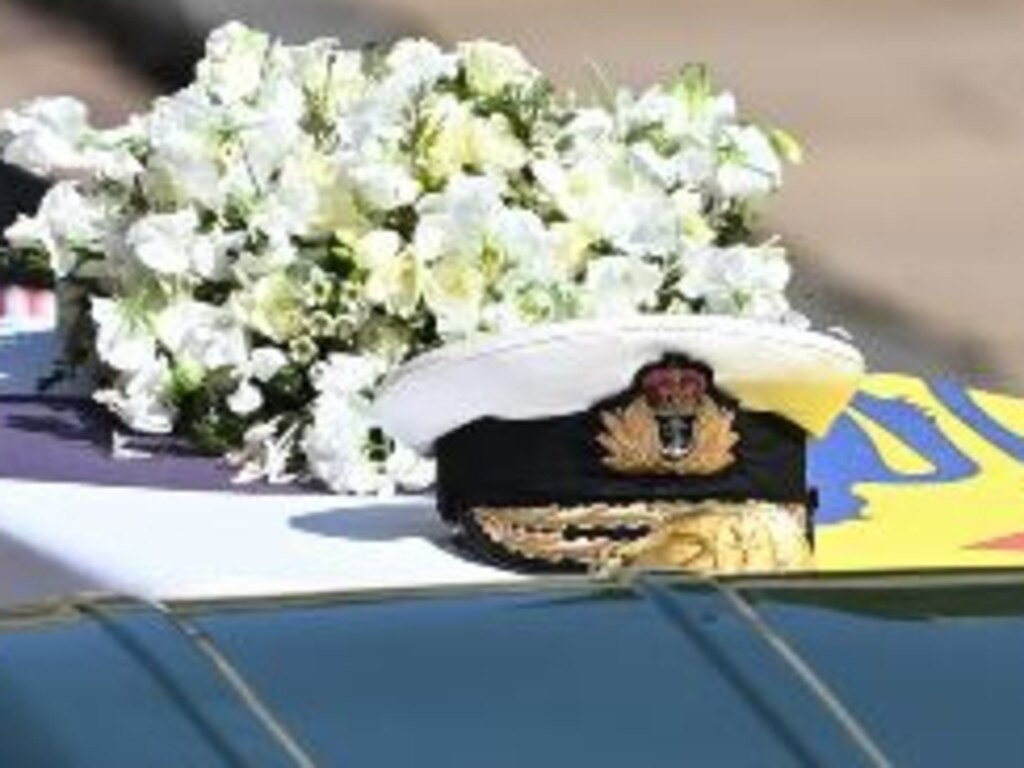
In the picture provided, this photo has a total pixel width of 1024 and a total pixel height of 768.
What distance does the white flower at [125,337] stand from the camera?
3.21m

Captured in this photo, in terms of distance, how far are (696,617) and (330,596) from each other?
0.20 m

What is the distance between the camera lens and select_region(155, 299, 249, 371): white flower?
3166mm

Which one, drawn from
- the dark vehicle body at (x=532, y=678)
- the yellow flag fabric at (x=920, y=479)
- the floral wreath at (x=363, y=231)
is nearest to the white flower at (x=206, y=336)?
the floral wreath at (x=363, y=231)

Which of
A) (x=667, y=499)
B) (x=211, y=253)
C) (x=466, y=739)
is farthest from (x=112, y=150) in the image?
(x=466, y=739)

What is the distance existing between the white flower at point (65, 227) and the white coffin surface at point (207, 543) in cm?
32

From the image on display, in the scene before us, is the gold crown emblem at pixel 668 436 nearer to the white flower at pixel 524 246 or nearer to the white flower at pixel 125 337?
the white flower at pixel 524 246

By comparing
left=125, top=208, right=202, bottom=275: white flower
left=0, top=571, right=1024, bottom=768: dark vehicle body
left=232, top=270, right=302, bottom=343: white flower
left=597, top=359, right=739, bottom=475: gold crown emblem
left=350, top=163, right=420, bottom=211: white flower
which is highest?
left=350, top=163, right=420, bottom=211: white flower

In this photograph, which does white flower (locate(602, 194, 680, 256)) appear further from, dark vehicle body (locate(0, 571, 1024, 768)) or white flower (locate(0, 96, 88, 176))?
dark vehicle body (locate(0, 571, 1024, 768))

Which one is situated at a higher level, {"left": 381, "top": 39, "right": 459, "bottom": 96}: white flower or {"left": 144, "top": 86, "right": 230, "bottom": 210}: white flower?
{"left": 381, "top": 39, "right": 459, "bottom": 96}: white flower

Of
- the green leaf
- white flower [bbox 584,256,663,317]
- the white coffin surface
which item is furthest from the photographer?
the green leaf

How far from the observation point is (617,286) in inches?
121

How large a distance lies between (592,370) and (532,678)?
98 centimetres

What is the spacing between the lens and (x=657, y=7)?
4754mm

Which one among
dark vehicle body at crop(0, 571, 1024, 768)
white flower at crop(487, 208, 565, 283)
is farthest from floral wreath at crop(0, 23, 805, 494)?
dark vehicle body at crop(0, 571, 1024, 768)
